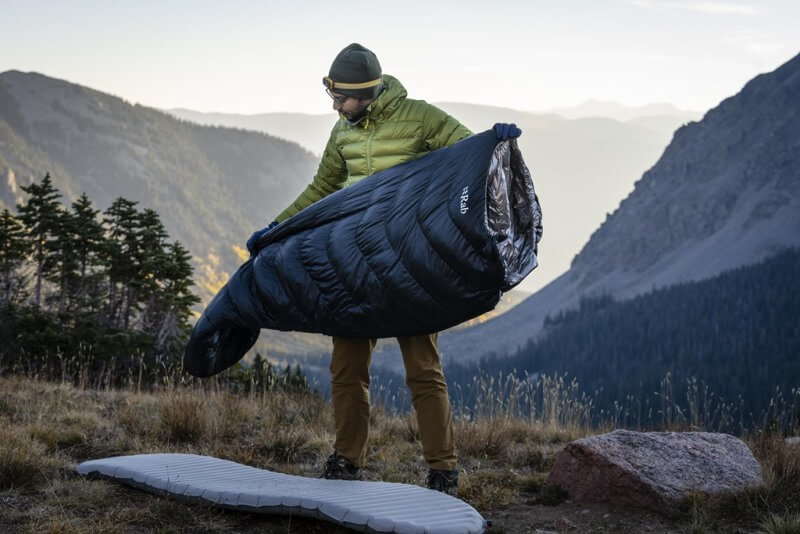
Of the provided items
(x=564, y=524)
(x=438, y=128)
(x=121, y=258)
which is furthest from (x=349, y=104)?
(x=121, y=258)

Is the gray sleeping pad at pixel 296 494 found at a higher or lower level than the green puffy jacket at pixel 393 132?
lower

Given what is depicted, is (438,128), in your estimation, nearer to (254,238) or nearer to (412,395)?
(254,238)

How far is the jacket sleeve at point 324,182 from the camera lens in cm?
507

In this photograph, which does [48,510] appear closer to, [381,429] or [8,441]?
[8,441]

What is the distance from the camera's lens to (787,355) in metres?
112

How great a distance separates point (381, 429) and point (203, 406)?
4.62ft

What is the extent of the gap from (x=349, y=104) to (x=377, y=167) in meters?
0.38

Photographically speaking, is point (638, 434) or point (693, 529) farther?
point (638, 434)

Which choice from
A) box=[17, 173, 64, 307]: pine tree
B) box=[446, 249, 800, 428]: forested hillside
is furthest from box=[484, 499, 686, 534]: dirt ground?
box=[446, 249, 800, 428]: forested hillside

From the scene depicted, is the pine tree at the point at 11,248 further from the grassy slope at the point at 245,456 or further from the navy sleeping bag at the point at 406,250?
the navy sleeping bag at the point at 406,250

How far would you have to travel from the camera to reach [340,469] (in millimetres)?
4910

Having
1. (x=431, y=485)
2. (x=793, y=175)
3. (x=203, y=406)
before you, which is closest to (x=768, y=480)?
(x=431, y=485)

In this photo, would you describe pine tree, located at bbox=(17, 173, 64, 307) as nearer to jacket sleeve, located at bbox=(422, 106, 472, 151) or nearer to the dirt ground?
jacket sleeve, located at bbox=(422, 106, 472, 151)

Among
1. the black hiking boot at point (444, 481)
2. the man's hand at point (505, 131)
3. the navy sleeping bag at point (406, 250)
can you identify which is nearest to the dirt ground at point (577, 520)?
the black hiking boot at point (444, 481)
